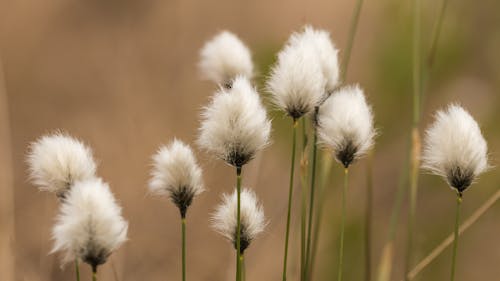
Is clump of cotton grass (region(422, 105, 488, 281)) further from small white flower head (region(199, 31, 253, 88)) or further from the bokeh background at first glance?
the bokeh background

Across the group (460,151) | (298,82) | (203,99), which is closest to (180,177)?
(298,82)

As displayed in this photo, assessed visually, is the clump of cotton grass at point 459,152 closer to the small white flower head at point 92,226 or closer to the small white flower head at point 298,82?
the small white flower head at point 298,82

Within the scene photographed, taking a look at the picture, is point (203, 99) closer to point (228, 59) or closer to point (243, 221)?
point (228, 59)

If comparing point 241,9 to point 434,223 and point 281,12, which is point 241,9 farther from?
point 434,223

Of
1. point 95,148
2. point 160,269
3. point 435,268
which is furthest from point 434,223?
point 95,148

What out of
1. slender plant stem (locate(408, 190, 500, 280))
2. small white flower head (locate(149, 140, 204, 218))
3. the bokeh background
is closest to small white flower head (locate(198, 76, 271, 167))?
small white flower head (locate(149, 140, 204, 218))
